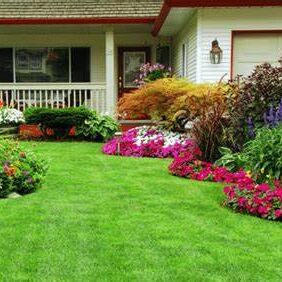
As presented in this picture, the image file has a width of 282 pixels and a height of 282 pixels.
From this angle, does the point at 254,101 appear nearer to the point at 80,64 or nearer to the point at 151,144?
the point at 151,144

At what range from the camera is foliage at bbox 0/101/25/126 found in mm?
15078

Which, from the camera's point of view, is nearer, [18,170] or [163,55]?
[18,170]

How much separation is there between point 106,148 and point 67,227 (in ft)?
21.4

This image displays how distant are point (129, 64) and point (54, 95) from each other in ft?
10.0

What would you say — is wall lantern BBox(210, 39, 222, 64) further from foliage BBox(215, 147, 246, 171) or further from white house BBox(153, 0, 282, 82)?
foliage BBox(215, 147, 246, 171)

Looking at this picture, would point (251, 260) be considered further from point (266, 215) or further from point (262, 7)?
point (262, 7)

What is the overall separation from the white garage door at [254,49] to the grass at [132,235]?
5919 mm

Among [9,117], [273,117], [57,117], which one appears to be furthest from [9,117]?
[273,117]

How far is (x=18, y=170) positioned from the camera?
754 cm

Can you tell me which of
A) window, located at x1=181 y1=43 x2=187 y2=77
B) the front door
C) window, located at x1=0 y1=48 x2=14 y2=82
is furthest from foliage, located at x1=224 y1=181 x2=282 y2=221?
window, located at x1=0 y1=48 x2=14 y2=82

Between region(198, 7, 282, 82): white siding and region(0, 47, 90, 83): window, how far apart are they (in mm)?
6017

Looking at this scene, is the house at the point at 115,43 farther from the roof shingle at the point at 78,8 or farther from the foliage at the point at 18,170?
the foliage at the point at 18,170

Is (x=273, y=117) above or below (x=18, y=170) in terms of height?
above

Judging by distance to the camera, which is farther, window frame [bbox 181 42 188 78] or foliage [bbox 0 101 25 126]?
window frame [bbox 181 42 188 78]
